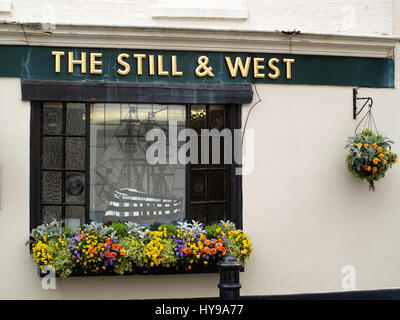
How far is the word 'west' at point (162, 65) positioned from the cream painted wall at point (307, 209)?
0.27m

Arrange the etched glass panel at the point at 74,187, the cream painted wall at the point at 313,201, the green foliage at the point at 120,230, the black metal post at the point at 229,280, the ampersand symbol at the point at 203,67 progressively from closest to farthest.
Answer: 1. the black metal post at the point at 229,280
2. the green foliage at the point at 120,230
3. the etched glass panel at the point at 74,187
4. the ampersand symbol at the point at 203,67
5. the cream painted wall at the point at 313,201

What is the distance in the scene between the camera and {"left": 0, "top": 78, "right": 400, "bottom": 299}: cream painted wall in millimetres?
7578

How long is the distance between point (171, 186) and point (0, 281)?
2.52 m

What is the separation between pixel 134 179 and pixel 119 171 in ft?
0.76

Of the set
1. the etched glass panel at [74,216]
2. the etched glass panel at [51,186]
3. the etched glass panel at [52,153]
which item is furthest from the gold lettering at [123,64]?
the etched glass panel at [74,216]

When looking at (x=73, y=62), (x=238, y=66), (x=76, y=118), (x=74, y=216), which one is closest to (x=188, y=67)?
(x=238, y=66)

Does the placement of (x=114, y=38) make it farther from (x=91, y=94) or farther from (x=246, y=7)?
(x=246, y=7)

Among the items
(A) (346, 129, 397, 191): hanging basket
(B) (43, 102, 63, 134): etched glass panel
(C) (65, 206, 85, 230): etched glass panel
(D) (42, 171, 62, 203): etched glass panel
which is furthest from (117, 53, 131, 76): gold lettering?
(A) (346, 129, 397, 191): hanging basket

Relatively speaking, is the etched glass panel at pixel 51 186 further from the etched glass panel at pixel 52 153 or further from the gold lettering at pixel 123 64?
the gold lettering at pixel 123 64

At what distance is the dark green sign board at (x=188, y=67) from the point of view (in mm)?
7234

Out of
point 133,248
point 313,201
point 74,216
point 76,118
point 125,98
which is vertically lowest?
point 133,248

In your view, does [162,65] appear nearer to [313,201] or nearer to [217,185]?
[217,185]

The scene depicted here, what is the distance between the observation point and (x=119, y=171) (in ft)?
24.8
